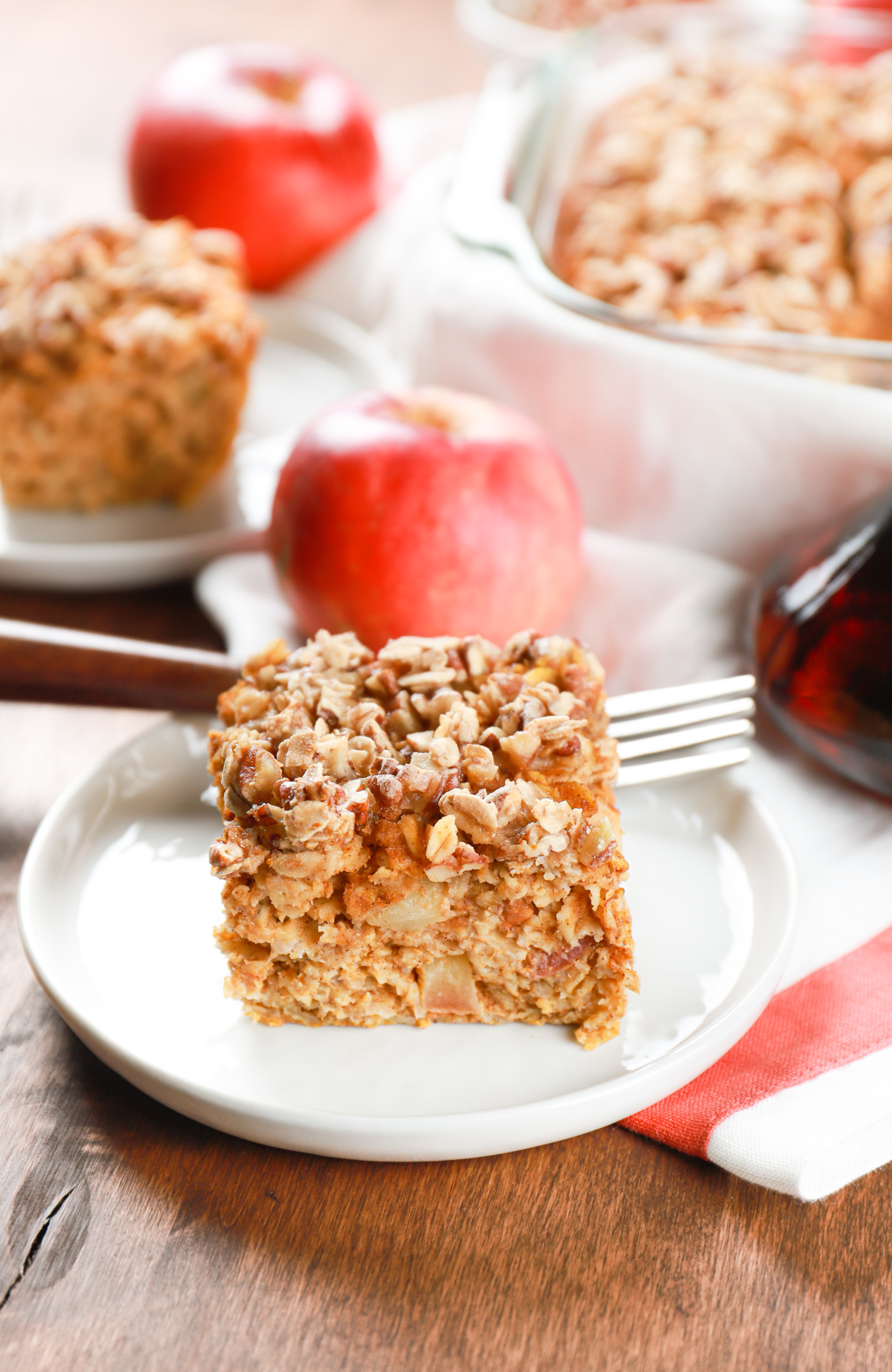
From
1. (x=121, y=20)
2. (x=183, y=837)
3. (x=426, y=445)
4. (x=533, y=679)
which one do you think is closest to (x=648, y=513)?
(x=426, y=445)

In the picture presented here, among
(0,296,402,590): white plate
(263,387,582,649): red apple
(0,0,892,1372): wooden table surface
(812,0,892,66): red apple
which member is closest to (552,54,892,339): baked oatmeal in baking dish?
(812,0,892,66): red apple

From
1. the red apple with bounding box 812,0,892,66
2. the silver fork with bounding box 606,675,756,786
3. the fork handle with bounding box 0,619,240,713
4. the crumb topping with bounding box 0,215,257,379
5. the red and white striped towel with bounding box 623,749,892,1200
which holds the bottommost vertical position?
the red and white striped towel with bounding box 623,749,892,1200

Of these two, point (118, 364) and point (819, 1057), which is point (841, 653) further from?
point (118, 364)

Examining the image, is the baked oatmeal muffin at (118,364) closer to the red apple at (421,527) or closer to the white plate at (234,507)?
the white plate at (234,507)

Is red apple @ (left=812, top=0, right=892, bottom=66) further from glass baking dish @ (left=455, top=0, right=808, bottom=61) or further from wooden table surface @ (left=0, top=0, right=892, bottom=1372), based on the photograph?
wooden table surface @ (left=0, top=0, right=892, bottom=1372)

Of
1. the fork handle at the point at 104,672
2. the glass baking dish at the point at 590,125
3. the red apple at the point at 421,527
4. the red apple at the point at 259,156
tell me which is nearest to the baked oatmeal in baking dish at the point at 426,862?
the fork handle at the point at 104,672

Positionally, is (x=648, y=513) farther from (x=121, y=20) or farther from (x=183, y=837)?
(x=121, y=20)
